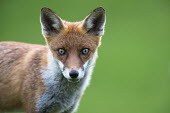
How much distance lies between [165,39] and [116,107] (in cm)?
703

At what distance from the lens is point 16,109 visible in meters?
7.83

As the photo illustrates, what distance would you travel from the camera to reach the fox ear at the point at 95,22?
7.35 m

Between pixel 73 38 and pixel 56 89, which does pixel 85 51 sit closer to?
pixel 73 38

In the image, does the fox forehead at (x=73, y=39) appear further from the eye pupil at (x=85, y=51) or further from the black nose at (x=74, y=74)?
the black nose at (x=74, y=74)

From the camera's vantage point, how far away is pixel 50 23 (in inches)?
295

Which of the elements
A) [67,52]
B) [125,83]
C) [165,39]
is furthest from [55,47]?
[165,39]

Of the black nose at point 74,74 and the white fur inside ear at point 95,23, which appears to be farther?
the white fur inside ear at point 95,23

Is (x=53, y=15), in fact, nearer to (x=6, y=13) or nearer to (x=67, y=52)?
(x=67, y=52)

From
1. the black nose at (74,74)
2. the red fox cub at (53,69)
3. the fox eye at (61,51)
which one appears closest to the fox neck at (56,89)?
the red fox cub at (53,69)

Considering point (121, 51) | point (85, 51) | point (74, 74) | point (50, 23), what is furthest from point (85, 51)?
point (121, 51)

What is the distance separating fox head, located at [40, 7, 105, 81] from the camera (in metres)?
7.00

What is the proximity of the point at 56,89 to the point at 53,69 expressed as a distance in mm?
325

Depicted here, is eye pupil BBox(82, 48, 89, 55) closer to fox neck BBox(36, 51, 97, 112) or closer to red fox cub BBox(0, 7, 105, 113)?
red fox cub BBox(0, 7, 105, 113)

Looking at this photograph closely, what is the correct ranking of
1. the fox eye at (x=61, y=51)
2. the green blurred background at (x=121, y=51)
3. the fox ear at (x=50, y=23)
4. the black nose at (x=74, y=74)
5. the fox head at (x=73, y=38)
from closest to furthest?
the black nose at (x=74, y=74), the fox head at (x=73, y=38), the fox eye at (x=61, y=51), the fox ear at (x=50, y=23), the green blurred background at (x=121, y=51)
